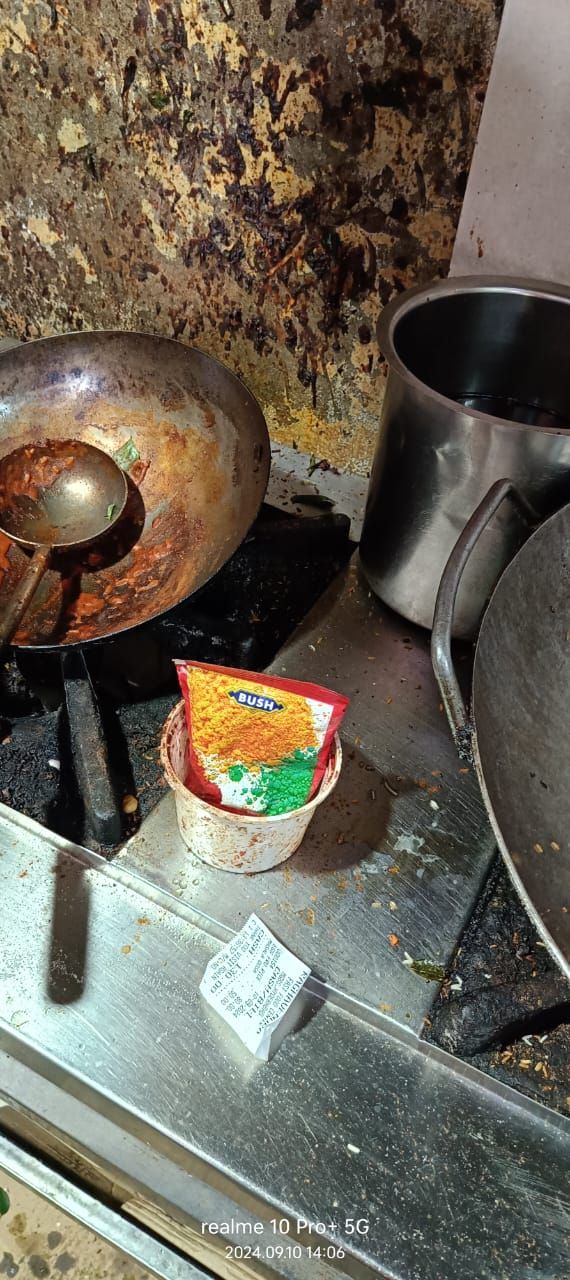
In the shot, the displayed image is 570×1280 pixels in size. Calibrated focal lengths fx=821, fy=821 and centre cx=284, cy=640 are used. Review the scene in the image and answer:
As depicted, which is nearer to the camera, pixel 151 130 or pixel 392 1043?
pixel 392 1043

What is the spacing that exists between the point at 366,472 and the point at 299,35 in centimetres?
52

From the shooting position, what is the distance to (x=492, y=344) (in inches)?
36.0

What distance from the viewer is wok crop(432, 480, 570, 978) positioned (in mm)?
674

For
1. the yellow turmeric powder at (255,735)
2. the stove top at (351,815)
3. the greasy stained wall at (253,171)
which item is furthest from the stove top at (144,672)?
the greasy stained wall at (253,171)

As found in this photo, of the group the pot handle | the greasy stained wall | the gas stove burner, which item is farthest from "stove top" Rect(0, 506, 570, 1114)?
the greasy stained wall

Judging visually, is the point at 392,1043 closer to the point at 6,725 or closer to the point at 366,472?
the point at 6,725

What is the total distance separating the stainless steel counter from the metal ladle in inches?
13.6

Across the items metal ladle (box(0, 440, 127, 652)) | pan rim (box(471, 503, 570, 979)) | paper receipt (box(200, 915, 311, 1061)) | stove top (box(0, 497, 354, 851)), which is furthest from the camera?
metal ladle (box(0, 440, 127, 652))

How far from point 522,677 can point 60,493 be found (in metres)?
0.56

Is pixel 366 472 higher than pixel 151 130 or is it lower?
lower

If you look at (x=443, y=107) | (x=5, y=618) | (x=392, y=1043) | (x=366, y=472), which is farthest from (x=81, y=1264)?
(x=443, y=107)
